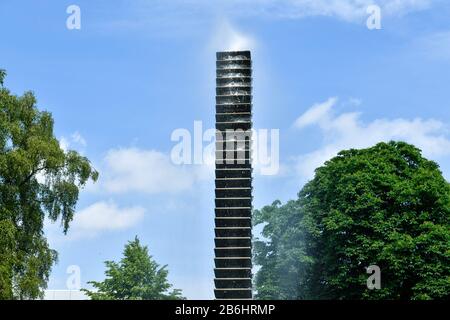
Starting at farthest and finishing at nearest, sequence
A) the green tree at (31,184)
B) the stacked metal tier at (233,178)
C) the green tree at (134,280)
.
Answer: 1. the green tree at (134,280)
2. the green tree at (31,184)
3. the stacked metal tier at (233,178)

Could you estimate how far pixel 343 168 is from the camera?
54062 mm

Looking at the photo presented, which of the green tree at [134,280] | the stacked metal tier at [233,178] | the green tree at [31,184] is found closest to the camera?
the stacked metal tier at [233,178]

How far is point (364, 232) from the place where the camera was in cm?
5109

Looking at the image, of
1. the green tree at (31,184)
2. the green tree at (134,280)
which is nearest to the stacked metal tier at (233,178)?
the green tree at (31,184)

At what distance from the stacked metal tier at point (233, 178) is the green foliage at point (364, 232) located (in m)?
15.2

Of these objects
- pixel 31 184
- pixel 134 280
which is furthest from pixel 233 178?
pixel 134 280

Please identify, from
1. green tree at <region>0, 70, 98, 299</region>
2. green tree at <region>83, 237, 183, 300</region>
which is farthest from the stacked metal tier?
green tree at <region>83, 237, 183, 300</region>

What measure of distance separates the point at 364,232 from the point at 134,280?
1924 cm

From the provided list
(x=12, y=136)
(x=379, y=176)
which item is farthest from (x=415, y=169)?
(x=12, y=136)

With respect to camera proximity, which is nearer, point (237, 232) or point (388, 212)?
point (237, 232)

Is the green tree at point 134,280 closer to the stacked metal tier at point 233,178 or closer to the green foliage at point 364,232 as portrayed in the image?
the green foliage at point 364,232

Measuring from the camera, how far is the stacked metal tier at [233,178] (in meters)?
36.3
